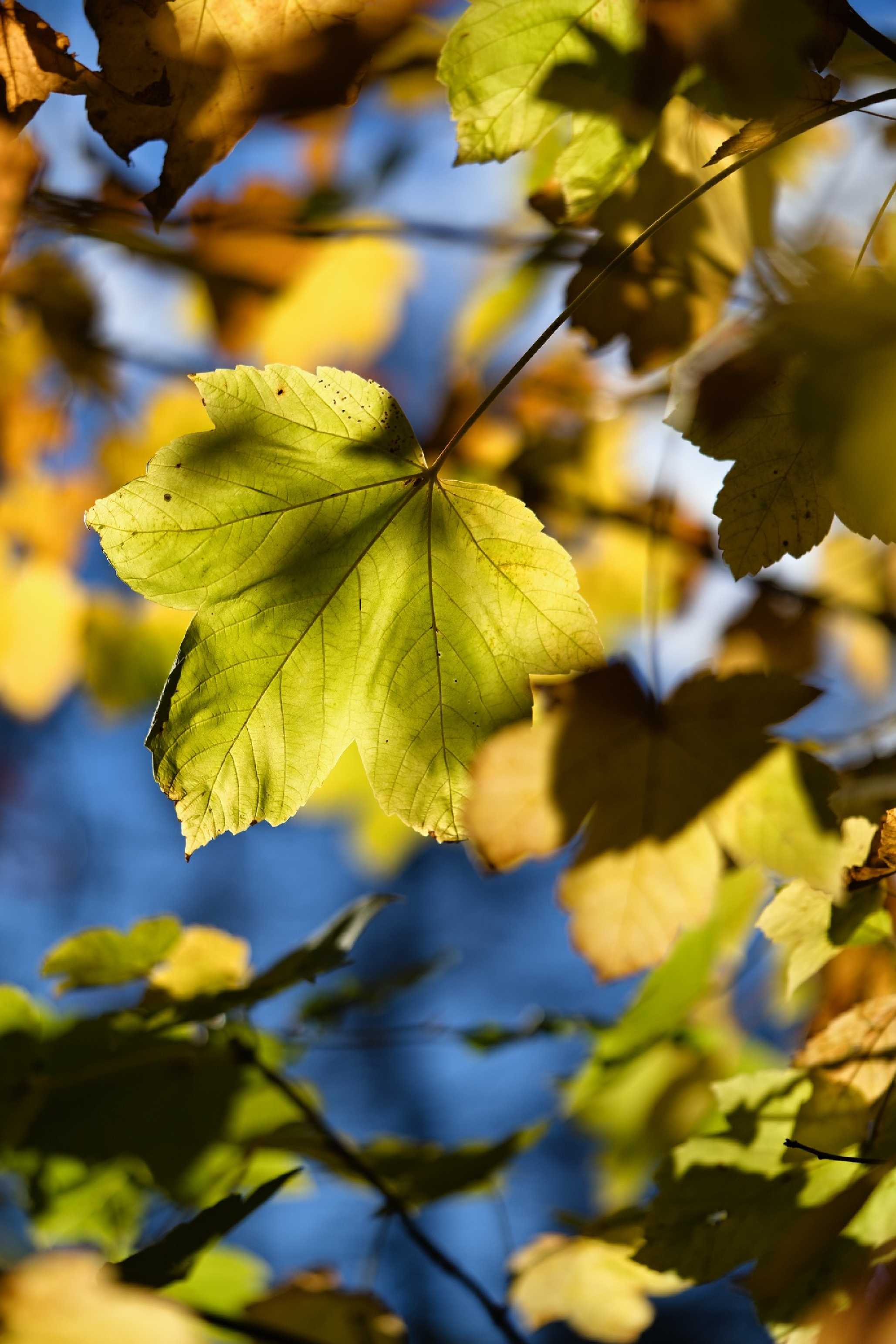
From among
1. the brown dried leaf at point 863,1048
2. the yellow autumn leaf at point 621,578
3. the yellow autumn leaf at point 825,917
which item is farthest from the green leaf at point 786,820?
the yellow autumn leaf at point 621,578

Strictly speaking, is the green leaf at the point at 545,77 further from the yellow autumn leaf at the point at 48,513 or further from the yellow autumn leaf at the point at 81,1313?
the yellow autumn leaf at the point at 48,513

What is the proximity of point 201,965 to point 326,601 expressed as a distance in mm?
512

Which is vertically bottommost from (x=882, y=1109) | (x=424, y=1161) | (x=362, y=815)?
(x=362, y=815)

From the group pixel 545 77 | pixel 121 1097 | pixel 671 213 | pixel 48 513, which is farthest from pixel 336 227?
pixel 121 1097

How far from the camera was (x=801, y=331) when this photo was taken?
618 mm

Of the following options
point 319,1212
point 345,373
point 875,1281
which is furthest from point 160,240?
point 319,1212

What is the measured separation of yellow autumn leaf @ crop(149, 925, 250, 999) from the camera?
101cm

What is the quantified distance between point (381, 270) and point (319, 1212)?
3642 mm

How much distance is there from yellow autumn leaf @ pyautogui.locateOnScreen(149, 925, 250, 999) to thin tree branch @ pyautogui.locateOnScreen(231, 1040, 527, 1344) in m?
0.07

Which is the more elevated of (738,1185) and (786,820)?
(786,820)

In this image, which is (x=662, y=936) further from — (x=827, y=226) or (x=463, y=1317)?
(x=463, y=1317)

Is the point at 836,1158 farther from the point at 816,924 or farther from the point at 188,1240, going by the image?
the point at 188,1240

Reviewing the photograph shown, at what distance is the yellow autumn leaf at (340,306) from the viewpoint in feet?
5.77

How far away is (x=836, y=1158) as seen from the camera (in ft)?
1.90
